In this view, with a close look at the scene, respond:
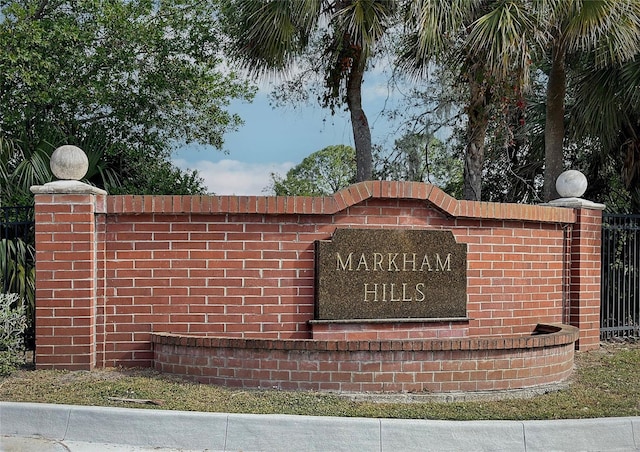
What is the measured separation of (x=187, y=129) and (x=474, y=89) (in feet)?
20.3

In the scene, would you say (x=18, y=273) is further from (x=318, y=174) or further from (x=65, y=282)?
(x=318, y=174)

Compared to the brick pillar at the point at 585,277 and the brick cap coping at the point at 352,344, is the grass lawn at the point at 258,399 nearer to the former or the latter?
the brick cap coping at the point at 352,344

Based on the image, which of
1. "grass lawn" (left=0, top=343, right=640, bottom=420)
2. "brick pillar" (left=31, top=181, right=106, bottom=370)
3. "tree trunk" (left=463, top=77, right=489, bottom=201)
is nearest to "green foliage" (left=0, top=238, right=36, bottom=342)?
"brick pillar" (left=31, top=181, right=106, bottom=370)

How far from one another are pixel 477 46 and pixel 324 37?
2.70 m

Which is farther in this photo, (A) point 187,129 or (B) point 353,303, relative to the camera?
(A) point 187,129

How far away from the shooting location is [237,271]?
7508mm

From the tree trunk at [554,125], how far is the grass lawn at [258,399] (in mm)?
5374

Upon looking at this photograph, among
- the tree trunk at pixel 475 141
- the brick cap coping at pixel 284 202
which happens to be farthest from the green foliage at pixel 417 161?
the brick cap coping at pixel 284 202

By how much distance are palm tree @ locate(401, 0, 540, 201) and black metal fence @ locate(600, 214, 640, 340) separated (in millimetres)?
2358

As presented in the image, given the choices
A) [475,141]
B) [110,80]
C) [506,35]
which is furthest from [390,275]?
[110,80]

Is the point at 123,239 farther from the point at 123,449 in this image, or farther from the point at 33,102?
the point at 33,102

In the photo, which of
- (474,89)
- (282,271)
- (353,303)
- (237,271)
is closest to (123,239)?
(237,271)

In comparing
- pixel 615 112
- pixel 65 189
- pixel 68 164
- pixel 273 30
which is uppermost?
pixel 273 30

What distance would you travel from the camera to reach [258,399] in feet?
21.0
